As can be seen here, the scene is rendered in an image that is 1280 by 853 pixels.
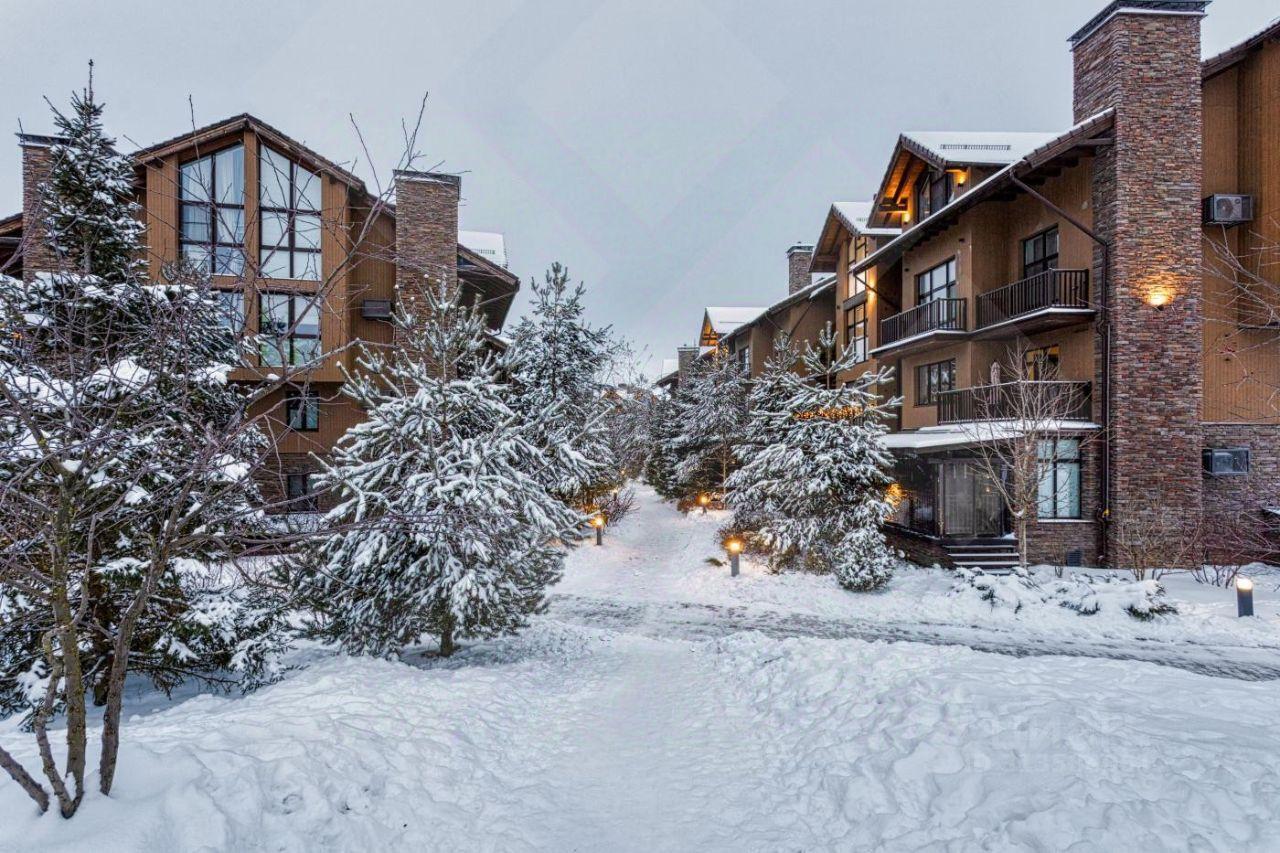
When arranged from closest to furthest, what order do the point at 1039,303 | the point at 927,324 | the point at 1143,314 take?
the point at 1143,314, the point at 1039,303, the point at 927,324

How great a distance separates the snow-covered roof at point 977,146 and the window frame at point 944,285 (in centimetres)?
299

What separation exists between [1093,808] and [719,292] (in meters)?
192

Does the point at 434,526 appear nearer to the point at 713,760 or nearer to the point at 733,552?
the point at 713,760

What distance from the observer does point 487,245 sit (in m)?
27.1

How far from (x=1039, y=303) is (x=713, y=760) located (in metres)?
16.4

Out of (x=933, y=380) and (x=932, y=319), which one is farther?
(x=933, y=380)

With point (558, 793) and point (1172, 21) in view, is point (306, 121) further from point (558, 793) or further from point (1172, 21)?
point (1172, 21)

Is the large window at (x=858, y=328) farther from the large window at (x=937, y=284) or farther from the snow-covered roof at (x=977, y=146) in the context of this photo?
the snow-covered roof at (x=977, y=146)

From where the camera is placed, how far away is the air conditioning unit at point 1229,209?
605 inches

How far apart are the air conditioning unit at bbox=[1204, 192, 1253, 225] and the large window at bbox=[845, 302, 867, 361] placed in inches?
430

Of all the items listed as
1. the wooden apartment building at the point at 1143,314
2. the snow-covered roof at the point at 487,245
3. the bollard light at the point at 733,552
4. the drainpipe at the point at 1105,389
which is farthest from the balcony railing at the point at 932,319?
the snow-covered roof at the point at 487,245

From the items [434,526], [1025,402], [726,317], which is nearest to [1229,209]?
[1025,402]

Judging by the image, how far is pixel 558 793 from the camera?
16.8 feet

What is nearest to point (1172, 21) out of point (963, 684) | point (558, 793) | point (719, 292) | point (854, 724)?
point (963, 684)
